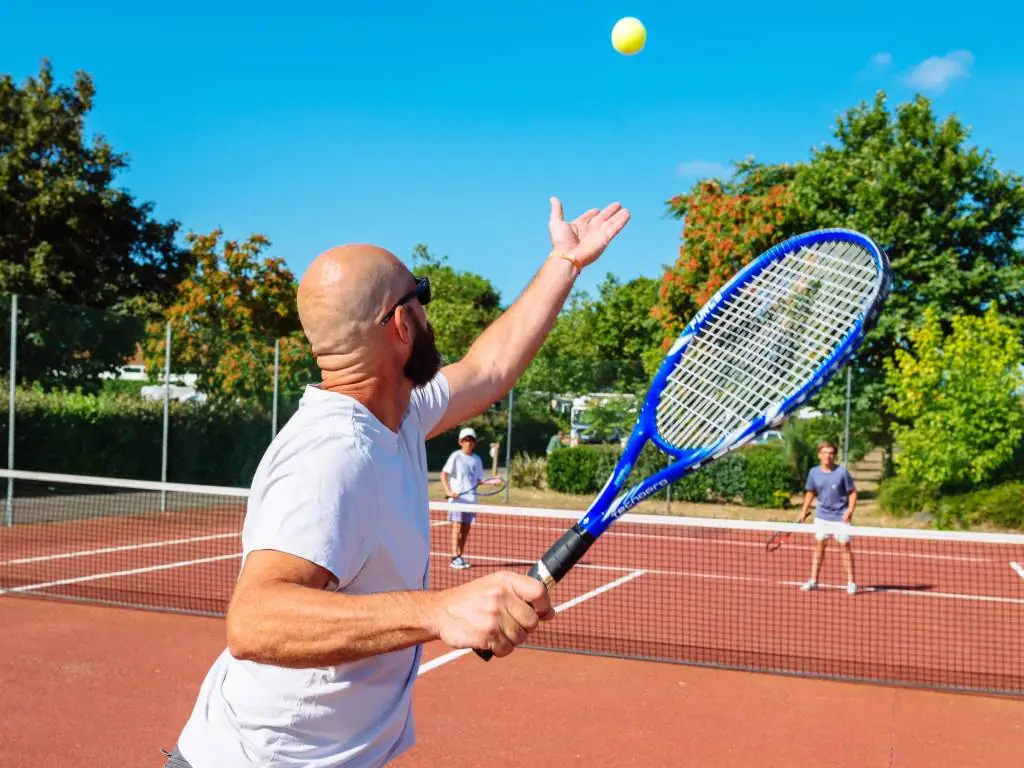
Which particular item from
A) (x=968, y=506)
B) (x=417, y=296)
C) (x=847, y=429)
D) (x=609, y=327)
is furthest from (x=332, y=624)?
(x=609, y=327)

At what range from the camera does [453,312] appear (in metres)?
42.4

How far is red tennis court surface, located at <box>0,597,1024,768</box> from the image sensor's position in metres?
5.44

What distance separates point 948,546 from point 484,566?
7628 millimetres

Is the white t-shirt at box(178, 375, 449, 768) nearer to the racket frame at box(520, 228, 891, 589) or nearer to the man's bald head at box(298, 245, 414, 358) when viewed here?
the man's bald head at box(298, 245, 414, 358)

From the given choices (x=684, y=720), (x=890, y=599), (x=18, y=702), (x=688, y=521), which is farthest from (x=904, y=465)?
(x=18, y=702)

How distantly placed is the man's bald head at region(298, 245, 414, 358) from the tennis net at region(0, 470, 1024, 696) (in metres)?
4.04

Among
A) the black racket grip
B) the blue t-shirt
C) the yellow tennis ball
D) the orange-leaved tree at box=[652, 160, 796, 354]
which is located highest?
the orange-leaved tree at box=[652, 160, 796, 354]

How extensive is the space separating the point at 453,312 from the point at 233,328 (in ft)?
48.8

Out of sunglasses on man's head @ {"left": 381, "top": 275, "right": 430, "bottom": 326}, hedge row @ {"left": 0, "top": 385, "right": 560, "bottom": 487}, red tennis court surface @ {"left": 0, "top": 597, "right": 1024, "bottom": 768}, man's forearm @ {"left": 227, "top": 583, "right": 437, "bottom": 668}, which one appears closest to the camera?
man's forearm @ {"left": 227, "top": 583, "right": 437, "bottom": 668}

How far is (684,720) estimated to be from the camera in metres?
6.07

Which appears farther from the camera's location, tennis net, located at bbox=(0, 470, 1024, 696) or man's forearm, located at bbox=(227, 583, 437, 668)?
tennis net, located at bbox=(0, 470, 1024, 696)

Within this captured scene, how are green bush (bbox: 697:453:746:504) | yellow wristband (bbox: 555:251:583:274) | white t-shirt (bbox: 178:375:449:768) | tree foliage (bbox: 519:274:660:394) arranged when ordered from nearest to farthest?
white t-shirt (bbox: 178:375:449:768)
yellow wristband (bbox: 555:251:583:274)
green bush (bbox: 697:453:746:504)
tree foliage (bbox: 519:274:660:394)

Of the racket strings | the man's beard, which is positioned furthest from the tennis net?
the man's beard

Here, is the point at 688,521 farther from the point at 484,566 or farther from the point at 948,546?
the point at 948,546
